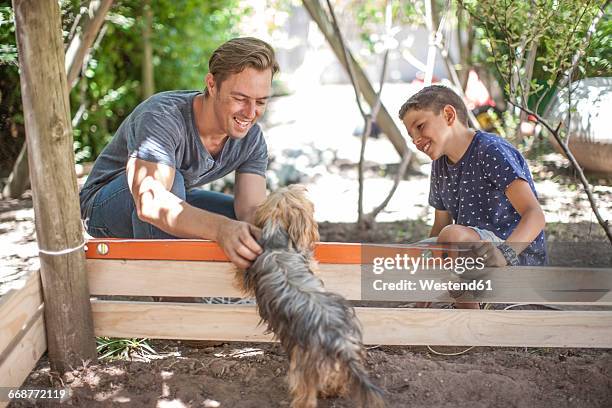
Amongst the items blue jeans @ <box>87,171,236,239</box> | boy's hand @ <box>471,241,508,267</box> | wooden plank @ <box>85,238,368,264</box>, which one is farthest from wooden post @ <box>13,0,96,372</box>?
boy's hand @ <box>471,241,508,267</box>

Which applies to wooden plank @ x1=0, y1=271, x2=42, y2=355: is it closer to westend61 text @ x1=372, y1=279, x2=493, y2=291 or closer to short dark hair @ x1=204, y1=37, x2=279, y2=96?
short dark hair @ x1=204, y1=37, x2=279, y2=96

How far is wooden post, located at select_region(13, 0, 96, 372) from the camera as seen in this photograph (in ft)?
10.0

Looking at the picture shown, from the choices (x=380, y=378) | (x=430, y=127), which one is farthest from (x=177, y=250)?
(x=430, y=127)

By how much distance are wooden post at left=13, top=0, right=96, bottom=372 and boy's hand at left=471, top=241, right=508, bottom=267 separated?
2.13m

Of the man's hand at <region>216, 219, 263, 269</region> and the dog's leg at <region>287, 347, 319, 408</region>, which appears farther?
the man's hand at <region>216, 219, 263, 269</region>

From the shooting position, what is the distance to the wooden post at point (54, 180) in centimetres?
A: 306

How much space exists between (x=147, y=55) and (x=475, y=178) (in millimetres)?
6358

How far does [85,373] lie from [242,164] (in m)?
1.59

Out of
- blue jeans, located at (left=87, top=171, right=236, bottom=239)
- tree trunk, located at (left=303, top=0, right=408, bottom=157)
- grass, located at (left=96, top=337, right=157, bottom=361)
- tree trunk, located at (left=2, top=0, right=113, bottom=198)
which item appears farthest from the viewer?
tree trunk, located at (left=303, top=0, right=408, bottom=157)

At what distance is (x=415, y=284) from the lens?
3705 mm

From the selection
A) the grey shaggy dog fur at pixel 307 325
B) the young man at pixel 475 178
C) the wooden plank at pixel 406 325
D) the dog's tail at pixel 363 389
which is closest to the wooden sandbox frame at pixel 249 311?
the wooden plank at pixel 406 325

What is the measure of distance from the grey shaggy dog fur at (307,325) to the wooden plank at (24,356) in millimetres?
1191

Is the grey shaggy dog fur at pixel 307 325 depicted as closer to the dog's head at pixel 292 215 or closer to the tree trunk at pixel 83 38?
the dog's head at pixel 292 215

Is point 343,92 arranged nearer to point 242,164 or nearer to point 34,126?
point 242,164
